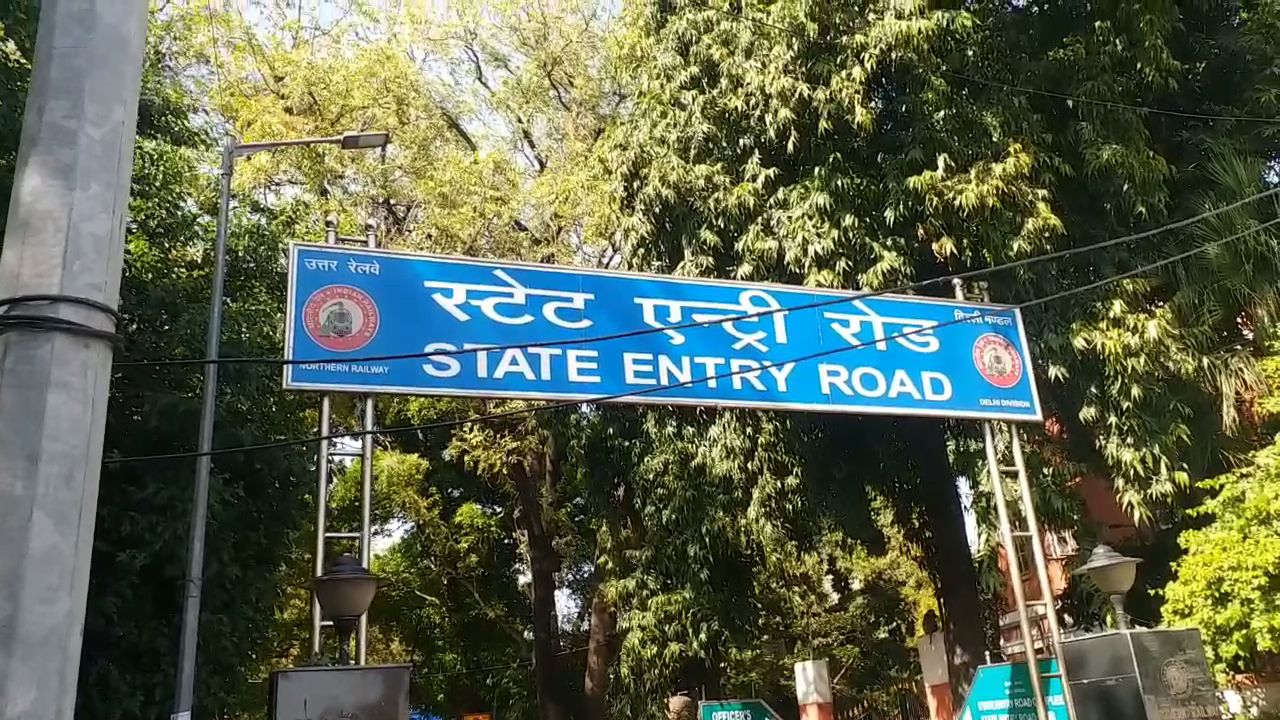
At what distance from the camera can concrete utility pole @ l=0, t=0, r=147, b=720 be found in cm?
253

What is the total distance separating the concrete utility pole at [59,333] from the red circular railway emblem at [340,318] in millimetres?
3883

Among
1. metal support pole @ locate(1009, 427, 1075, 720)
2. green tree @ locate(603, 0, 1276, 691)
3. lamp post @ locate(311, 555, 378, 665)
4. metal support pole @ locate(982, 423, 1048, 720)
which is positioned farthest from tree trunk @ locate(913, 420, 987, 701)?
lamp post @ locate(311, 555, 378, 665)

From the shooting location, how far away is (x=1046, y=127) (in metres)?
10.7

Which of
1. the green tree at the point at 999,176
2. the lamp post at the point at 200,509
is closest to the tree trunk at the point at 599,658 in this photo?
the green tree at the point at 999,176

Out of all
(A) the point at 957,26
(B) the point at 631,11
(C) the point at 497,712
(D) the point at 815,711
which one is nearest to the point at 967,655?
(D) the point at 815,711

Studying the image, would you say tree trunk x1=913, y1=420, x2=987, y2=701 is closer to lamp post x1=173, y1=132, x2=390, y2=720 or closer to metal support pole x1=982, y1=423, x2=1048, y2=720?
metal support pole x1=982, y1=423, x2=1048, y2=720

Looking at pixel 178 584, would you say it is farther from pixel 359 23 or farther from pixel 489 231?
pixel 359 23

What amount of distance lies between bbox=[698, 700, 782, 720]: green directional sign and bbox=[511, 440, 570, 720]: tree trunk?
24.4 feet

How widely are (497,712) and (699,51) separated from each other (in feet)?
47.2

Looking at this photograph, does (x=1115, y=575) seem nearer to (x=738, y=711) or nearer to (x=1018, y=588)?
(x=1018, y=588)

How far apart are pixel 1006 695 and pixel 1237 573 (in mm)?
2125

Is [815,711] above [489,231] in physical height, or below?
below

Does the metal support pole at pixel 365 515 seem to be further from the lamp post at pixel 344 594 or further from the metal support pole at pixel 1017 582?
the metal support pole at pixel 1017 582

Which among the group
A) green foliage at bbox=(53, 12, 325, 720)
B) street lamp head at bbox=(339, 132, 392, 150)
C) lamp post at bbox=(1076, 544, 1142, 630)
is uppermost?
street lamp head at bbox=(339, 132, 392, 150)
